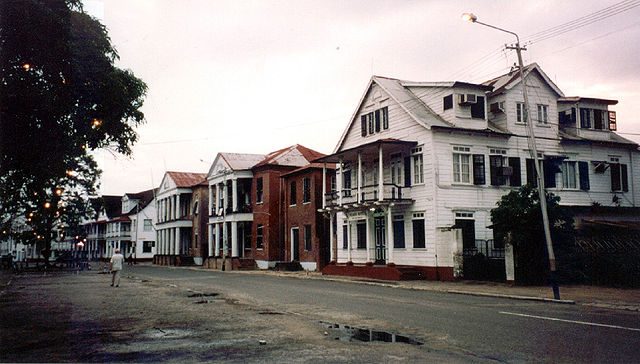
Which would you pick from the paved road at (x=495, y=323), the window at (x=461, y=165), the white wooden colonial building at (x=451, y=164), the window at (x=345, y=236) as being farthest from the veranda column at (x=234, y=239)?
the paved road at (x=495, y=323)

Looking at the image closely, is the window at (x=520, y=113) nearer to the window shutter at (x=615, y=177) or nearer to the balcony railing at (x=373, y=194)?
the window shutter at (x=615, y=177)

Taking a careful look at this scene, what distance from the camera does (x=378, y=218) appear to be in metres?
34.4

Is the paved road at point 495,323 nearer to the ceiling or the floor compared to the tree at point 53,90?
nearer to the floor

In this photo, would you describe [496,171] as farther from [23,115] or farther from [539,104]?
[23,115]

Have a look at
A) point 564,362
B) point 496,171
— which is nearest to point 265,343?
point 564,362

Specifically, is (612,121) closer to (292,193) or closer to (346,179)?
(346,179)

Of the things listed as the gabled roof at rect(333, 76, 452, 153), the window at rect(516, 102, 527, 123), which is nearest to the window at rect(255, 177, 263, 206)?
the gabled roof at rect(333, 76, 452, 153)

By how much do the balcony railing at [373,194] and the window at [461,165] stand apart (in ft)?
9.03

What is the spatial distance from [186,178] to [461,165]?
44.7 metres

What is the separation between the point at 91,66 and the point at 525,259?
62.5ft

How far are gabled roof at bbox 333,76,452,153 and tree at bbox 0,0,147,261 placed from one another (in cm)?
1816

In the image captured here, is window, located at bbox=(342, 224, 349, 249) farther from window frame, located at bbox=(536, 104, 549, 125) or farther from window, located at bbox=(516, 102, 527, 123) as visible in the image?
window frame, located at bbox=(536, 104, 549, 125)

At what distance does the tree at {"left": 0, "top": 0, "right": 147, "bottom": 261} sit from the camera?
11289 mm

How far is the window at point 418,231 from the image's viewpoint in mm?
30459
